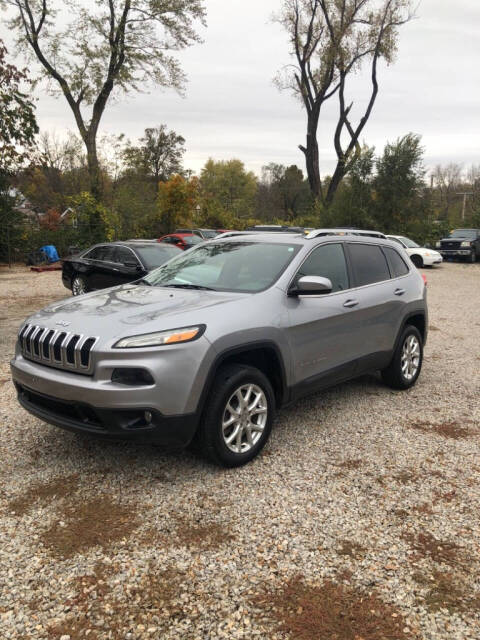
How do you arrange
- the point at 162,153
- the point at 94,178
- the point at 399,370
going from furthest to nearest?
the point at 162,153
the point at 94,178
the point at 399,370

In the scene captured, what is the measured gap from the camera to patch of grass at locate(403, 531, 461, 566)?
266 cm

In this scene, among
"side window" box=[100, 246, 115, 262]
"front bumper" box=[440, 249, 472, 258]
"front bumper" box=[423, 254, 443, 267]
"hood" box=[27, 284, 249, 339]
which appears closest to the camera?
"hood" box=[27, 284, 249, 339]

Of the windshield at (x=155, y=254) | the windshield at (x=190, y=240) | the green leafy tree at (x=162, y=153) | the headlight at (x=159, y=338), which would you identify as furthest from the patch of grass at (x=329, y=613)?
the green leafy tree at (x=162, y=153)

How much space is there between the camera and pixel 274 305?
149 inches

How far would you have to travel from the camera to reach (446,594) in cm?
240

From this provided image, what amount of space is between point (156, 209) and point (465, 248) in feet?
57.7

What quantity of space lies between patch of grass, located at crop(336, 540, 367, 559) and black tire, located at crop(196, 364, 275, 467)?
3.16 feet

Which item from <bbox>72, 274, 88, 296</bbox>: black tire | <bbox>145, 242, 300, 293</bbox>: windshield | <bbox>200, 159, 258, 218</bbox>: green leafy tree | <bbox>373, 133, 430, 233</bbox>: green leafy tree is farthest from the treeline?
<bbox>200, 159, 258, 218</bbox>: green leafy tree

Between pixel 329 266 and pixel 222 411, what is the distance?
1.81 m

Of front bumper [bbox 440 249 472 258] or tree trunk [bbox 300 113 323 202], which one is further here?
tree trunk [bbox 300 113 323 202]

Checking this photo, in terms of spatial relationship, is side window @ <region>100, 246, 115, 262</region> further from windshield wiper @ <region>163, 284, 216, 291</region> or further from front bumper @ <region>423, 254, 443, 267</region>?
front bumper @ <region>423, 254, 443, 267</region>

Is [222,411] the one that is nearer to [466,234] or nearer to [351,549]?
[351,549]

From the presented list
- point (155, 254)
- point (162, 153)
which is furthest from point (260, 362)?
point (162, 153)

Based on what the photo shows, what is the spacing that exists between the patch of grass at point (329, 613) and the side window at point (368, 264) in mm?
2926
